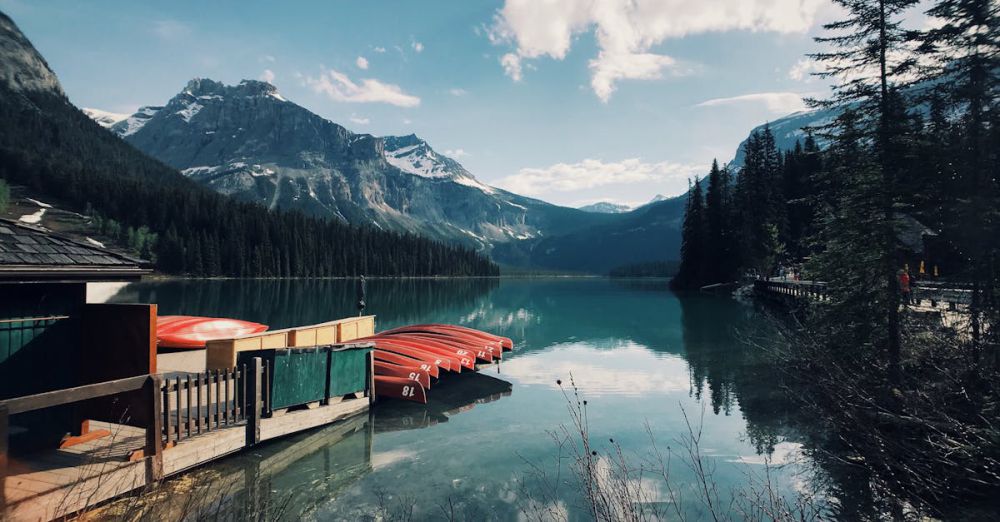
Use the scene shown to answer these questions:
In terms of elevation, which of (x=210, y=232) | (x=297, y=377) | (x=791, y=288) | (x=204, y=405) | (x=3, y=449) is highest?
(x=210, y=232)

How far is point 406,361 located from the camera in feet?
63.1

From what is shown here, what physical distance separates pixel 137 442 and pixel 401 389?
27.1ft

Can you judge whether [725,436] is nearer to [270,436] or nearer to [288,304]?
[270,436]

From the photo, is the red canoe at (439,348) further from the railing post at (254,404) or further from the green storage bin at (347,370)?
the railing post at (254,404)

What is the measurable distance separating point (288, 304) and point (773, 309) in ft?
173

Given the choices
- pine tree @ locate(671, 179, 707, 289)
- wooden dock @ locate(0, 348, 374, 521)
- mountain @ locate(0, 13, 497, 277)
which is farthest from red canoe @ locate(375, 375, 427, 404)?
mountain @ locate(0, 13, 497, 277)

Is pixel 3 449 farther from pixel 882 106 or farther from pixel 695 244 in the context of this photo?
pixel 695 244

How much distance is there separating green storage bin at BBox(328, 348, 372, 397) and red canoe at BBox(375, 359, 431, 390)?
1623 mm

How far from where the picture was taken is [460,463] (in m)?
12.9

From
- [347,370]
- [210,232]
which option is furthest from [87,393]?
[210,232]

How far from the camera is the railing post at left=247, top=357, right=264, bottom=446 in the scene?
480 inches

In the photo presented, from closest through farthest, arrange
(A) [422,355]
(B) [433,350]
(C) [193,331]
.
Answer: (C) [193,331] → (A) [422,355] → (B) [433,350]

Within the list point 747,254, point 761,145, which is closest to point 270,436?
point 747,254

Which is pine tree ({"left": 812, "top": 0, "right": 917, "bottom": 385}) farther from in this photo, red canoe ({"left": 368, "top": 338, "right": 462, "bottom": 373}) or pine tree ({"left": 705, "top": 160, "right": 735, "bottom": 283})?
pine tree ({"left": 705, "top": 160, "right": 735, "bottom": 283})
